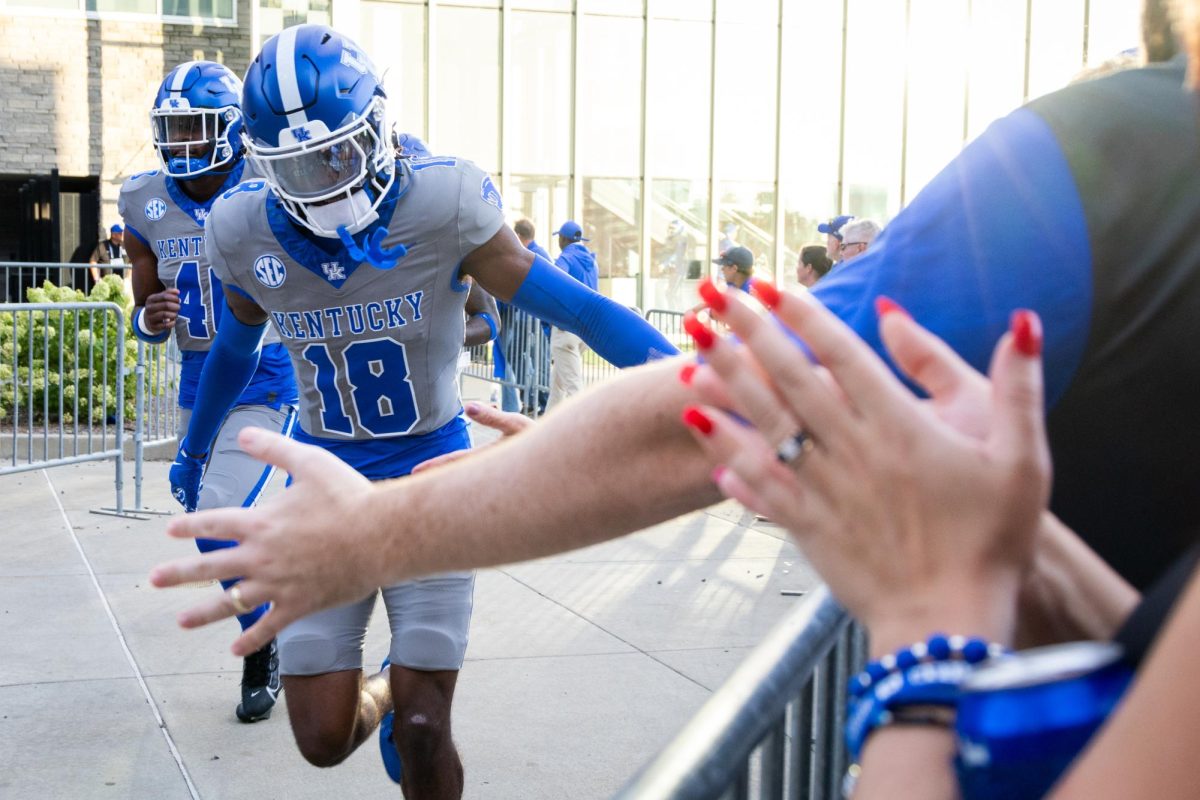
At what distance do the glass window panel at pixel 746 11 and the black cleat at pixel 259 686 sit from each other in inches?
781

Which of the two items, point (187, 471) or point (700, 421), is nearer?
point (700, 421)

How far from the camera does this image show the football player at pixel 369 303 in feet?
11.4

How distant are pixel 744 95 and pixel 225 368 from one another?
2010cm

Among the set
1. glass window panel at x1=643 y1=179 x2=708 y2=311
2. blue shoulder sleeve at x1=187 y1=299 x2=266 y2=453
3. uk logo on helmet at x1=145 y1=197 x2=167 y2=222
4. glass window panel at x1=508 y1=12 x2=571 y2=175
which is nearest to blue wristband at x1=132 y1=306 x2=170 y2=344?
uk logo on helmet at x1=145 y1=197 x2=167 y2=222

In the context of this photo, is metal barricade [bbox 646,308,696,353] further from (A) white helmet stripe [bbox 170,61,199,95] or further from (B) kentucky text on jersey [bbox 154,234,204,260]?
(A) white helmet stripe [bbox 170,61,199,95]

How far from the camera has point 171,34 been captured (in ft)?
66.5

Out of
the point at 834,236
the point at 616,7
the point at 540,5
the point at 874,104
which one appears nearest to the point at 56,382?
the point at 834,236

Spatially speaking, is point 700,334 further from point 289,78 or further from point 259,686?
point 259,686

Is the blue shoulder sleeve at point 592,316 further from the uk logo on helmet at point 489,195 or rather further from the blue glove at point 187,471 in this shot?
the blue glove at point 187,471

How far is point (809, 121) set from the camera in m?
23.8

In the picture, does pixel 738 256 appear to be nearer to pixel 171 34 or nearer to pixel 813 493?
pixel 813 493

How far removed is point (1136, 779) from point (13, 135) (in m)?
21.6

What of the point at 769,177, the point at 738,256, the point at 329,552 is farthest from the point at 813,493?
the point at 769,177

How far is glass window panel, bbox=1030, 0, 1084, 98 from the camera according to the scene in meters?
25.4
